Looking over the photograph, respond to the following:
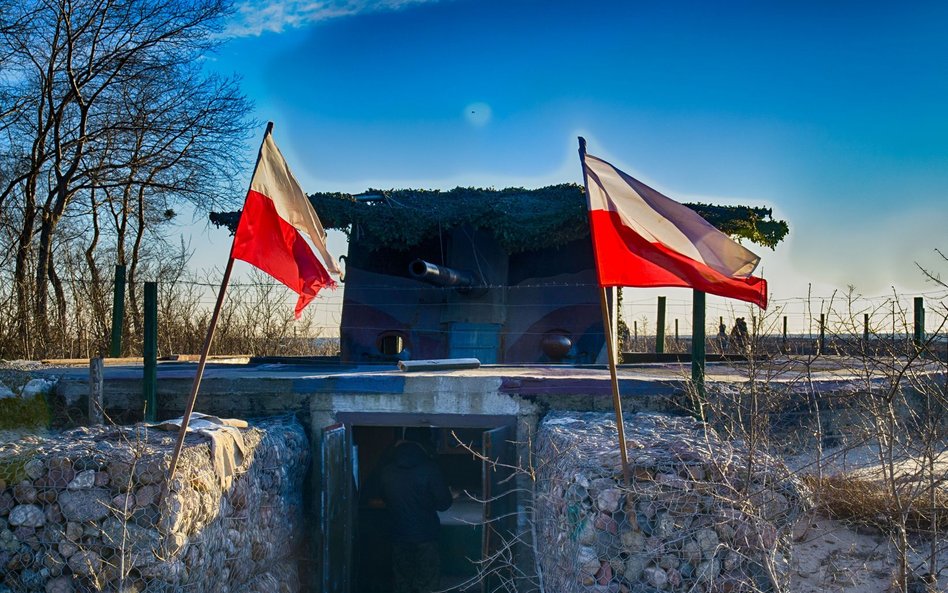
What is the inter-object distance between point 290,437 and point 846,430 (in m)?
5.80

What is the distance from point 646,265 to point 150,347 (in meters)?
5.16

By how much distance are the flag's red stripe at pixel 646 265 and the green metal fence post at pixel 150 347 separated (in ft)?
15.5

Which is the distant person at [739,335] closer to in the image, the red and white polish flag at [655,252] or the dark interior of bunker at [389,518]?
the red and white polish flag at [655,252]

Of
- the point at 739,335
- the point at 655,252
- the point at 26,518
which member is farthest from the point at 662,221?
the point at 739,335

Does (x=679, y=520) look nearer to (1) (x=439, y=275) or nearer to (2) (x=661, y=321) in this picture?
(1) (x=439, y=275)

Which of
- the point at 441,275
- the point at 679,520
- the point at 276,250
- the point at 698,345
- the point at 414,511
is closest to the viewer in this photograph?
the point at 679,520

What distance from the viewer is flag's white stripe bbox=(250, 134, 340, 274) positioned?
6.80m

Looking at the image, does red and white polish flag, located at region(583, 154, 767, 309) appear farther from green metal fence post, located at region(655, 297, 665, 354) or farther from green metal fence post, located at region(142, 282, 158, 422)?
green metal fence post, located at region(655, 297, 665, 354)


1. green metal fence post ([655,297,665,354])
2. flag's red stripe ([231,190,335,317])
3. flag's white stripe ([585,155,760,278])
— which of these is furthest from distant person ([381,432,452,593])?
green metal fence post ([655,297,665,354])

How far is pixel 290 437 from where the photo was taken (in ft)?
27.8

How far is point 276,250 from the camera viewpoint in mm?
6809

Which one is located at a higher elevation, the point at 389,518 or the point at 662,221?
the point at 662,221

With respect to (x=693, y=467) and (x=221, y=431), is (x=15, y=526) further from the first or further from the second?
(x=693, y=467)

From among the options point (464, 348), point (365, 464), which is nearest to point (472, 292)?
point (464, 348)
